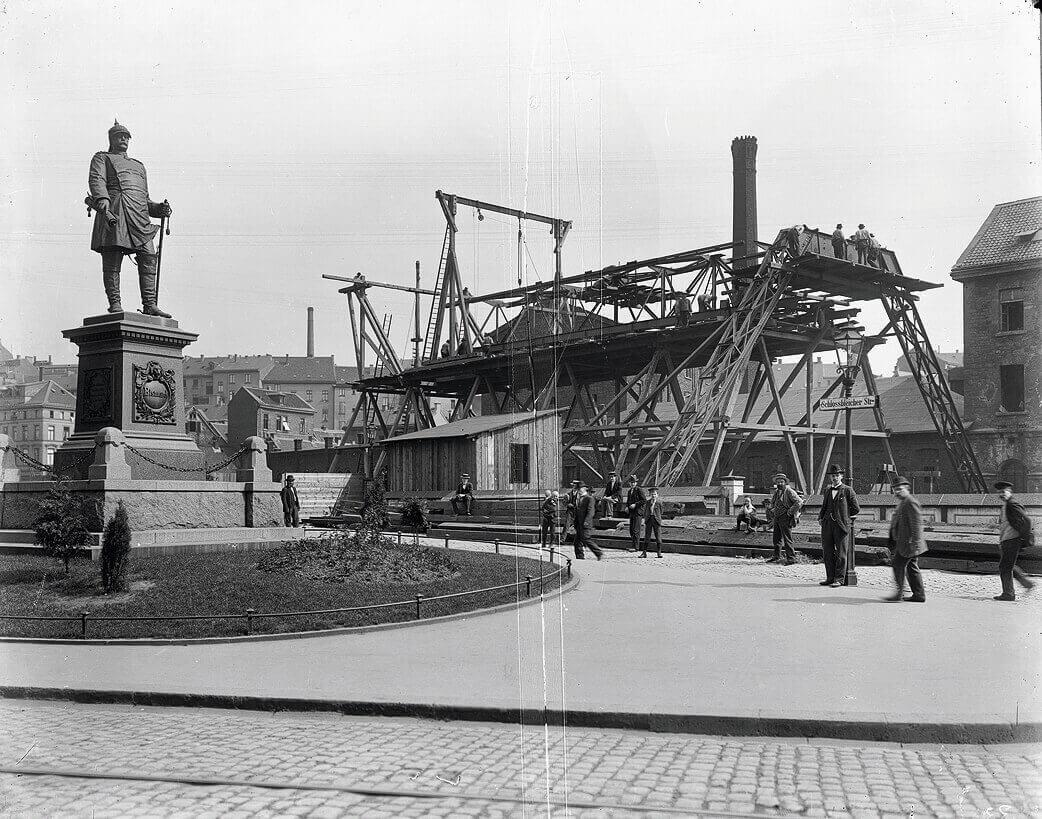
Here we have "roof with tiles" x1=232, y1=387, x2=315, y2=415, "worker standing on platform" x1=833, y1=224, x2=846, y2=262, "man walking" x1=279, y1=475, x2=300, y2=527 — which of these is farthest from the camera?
"roof with tiles" x1=232, y1=387, x2=315, y2=415

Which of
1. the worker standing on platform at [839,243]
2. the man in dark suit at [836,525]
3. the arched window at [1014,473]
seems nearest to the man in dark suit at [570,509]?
the man in dark suit at [836,525]

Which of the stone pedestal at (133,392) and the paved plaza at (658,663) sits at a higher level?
the stone pedestal at (133,392)

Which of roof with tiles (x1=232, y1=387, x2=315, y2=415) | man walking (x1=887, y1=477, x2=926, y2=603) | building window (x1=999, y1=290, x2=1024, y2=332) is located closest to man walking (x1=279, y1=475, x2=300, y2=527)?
man walking (x1=887, y1=477, x2=926, y2=603)

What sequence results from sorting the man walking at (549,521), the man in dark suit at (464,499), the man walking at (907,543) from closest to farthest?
1. the man walking at (907,543)
2. the man walking at (549,521)
3. the man in dark suit at (464,499)

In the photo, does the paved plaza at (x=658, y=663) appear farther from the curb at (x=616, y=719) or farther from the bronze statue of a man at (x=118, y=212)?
the bronze statue of a man at (x=118, y=212)

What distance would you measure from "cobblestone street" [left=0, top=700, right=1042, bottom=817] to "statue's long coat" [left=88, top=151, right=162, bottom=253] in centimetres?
1018

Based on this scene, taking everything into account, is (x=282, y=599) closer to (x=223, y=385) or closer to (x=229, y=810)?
(x=229, y=810)

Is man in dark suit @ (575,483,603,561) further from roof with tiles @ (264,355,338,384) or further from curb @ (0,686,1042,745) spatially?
roof with tiles @ (264,355,338,384)

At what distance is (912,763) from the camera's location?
18.4 ft

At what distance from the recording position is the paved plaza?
6707 mm

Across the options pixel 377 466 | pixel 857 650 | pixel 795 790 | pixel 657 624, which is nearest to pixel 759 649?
pixel 857 650

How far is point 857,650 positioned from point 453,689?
3.85 metres

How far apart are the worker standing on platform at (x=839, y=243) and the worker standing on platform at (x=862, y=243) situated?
1.65 ft

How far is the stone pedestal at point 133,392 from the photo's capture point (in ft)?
48.9
